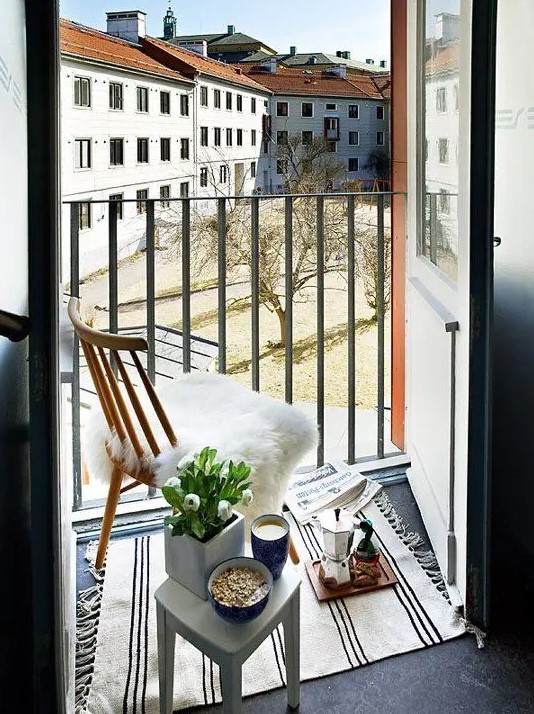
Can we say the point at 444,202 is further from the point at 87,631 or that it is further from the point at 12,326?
the point at 87,631

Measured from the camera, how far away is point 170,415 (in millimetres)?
1910

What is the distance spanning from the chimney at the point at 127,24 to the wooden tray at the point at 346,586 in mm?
1868

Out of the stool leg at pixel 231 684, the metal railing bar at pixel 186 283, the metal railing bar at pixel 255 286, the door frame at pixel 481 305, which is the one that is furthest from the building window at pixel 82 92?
the stool leg at pixel 231 684

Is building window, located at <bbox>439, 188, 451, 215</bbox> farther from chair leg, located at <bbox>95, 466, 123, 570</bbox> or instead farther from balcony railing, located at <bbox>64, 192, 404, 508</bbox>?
chair leg, located at <bbox>95, 466, 123, 570</bbox>

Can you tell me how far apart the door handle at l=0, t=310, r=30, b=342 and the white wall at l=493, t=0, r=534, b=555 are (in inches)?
51.1

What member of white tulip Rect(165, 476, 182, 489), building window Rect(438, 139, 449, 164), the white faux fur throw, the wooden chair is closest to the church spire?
building window Rect(438, 139, 449, 164)

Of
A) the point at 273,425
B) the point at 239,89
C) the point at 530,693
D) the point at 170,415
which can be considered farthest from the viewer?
the point at 239,89

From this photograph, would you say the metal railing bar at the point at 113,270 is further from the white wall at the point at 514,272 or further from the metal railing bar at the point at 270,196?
the white wall at the point at 514,272

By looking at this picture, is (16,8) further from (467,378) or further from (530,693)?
(530,693)

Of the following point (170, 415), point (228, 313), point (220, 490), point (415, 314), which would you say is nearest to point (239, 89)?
point (228, 313)

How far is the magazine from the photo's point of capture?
2332 millimetres

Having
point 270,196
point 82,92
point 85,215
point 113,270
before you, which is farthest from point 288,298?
point 82,92

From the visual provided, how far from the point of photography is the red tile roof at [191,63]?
2.40 m

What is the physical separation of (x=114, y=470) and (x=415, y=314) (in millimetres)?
1094
